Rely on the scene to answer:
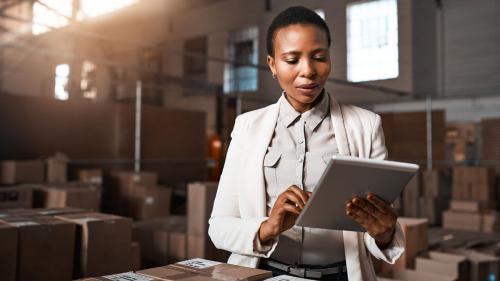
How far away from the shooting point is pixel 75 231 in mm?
1724

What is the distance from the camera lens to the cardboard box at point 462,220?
4781mm

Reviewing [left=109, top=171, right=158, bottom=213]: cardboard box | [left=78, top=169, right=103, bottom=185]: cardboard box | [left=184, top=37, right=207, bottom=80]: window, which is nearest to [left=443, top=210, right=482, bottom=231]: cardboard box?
[left=109, top=171, right=158, bottom=213]: cardboard box

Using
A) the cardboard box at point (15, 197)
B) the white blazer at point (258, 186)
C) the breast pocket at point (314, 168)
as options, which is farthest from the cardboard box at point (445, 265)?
the cardboard box at point (15, 197)

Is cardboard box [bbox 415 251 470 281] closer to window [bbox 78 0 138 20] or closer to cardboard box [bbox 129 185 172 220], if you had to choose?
cardboard box [bbox 129 185 172 220]

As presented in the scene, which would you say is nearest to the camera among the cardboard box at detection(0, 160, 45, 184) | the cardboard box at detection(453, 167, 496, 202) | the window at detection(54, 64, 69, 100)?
the cardboard box at detection(0, 160, 45, 184)

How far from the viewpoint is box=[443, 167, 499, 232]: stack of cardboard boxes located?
4.77 meters

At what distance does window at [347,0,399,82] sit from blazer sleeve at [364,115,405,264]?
713 cm

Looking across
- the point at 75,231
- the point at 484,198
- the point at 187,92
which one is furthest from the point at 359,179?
the point at 187,92

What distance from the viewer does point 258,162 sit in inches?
44.2

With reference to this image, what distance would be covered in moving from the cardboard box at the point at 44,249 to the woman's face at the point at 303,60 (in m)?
1.11

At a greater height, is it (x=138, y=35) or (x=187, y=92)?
(x=138, y=35)

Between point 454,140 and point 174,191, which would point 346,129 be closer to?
point 174,191

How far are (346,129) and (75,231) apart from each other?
1.19m

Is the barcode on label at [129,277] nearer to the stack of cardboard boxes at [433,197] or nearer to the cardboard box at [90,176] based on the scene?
the cardboard box at [90,176]
